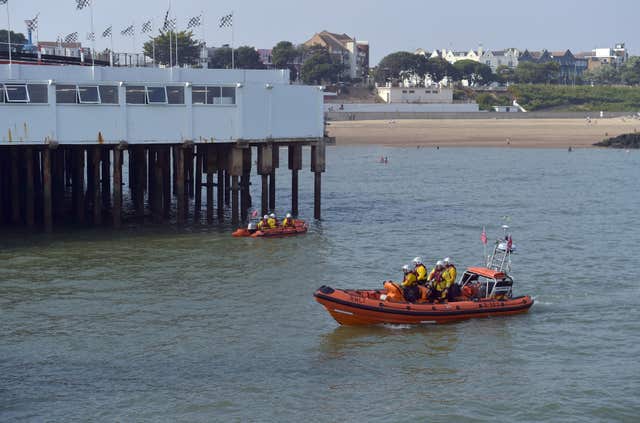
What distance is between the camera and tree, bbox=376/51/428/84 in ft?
593

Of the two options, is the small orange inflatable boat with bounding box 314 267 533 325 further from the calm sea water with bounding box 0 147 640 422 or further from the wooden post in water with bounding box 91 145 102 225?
the wooden post in water with bounding box 91 145 102 225

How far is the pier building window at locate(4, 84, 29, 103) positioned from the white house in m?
0.04

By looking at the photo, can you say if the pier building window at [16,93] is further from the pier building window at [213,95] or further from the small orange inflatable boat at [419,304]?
the small orange inflatable boat at [419,304]

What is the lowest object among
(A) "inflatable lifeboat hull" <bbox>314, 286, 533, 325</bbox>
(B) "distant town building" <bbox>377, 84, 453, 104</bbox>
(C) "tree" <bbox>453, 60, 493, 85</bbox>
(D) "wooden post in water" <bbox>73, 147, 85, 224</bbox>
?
(A) "inflatable lifeboat hull" <bbox>314, 286, 533, 325</bbox>

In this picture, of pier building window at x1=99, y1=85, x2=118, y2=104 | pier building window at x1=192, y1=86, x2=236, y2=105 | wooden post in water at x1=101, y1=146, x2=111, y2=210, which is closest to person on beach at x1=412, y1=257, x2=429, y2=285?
pier building window at x1=192, y1=86, x2=236, y2=105

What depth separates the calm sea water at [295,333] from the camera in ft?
69.4

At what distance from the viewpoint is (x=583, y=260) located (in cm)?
3794

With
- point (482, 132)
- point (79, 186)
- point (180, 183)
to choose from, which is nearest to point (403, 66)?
point (482, 132)

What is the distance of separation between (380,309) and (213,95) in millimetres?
17077

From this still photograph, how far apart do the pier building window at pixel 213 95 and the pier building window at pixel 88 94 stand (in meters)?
4.17

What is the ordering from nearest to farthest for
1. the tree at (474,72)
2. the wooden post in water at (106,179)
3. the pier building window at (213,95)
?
the pier building window at (213,95)
the wooden post in water at (106,179)
the tree at (474,72)

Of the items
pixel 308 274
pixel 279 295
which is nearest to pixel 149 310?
pixel 279 295

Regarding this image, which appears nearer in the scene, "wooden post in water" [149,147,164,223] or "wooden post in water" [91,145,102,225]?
"wooden post in water" [91,145,102,225]

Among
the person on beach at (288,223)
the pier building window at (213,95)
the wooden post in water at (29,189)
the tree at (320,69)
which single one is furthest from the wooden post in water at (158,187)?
the tree at (320,69)
